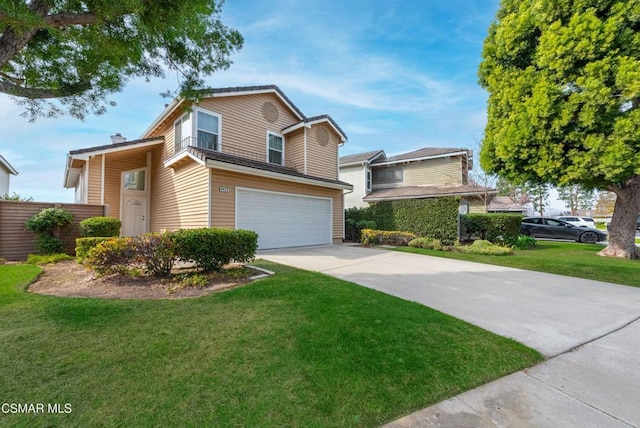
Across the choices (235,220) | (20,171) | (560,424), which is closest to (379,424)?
(560,424)

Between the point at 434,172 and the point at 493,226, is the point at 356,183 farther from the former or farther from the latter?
the point at 493,226

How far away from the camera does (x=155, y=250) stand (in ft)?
18.5

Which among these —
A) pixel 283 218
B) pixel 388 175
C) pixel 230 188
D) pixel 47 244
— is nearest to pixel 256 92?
pixel 230 188

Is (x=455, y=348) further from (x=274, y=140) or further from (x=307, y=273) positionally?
(x=274, y=140)

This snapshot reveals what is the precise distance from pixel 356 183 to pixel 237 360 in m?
20.1

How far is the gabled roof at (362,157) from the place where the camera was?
21.9 m

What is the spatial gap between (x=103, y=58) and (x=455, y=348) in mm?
7610

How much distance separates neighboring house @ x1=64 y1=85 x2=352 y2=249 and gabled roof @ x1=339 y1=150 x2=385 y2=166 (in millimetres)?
6128

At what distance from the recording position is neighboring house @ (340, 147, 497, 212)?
19062 millimetres

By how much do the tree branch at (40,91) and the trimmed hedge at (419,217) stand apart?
12.8 metres

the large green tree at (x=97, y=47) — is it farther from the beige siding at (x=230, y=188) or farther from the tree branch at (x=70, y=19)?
the beige siding at (x=230, y=188)

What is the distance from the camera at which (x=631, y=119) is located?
7.70 metres

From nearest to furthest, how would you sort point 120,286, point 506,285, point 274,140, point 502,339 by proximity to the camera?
point 502,339 < point 120,286 < point 506,285 < point 274,140

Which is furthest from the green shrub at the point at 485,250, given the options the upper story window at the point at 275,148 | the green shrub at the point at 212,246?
the upper story window at the point at 275,148
